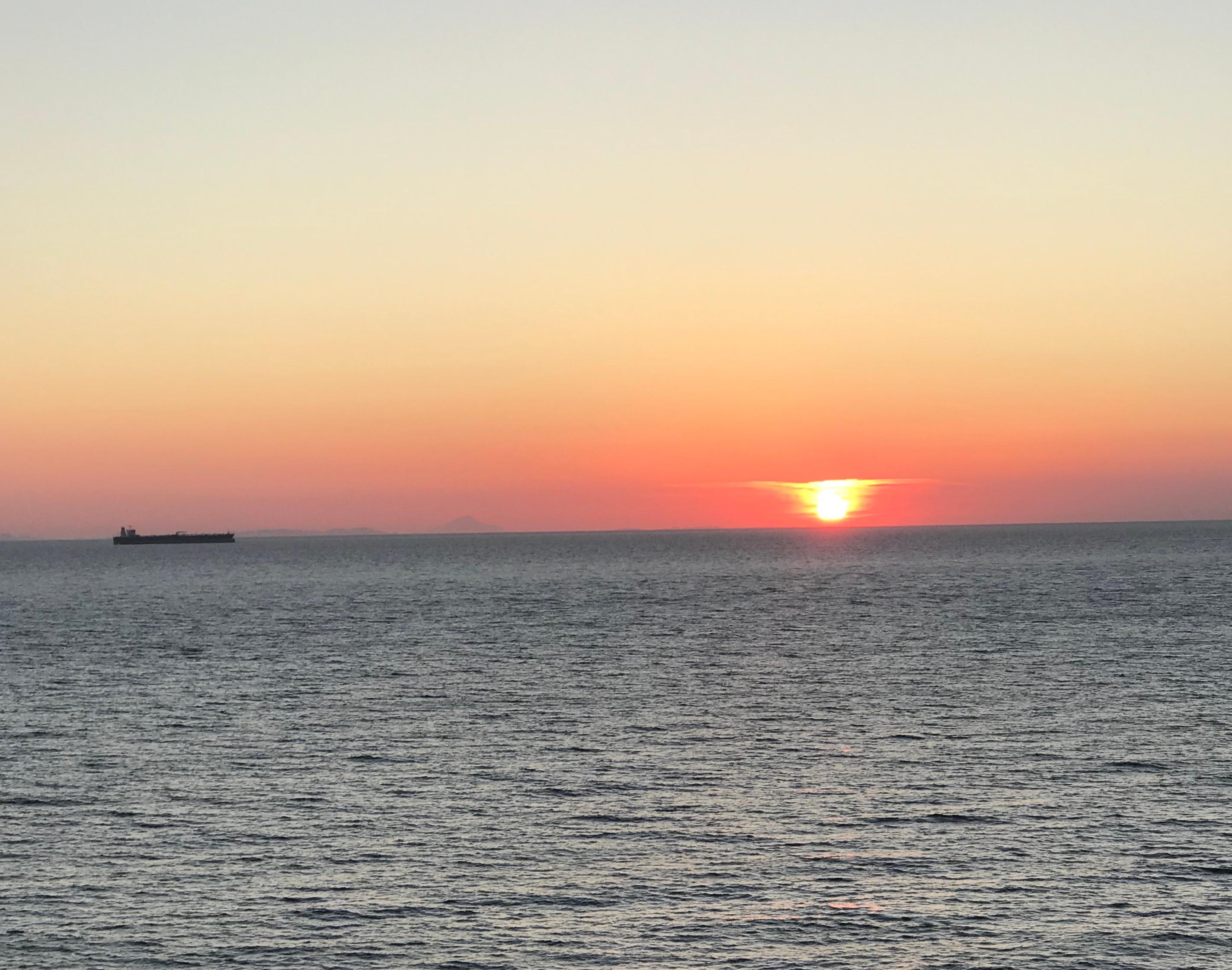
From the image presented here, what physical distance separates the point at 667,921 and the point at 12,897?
53.9 feet

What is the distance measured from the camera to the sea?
95.3 feet

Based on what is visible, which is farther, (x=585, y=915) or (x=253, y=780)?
(x=253, y=780)

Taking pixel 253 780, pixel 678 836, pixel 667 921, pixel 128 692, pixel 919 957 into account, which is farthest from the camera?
pixel 128 692

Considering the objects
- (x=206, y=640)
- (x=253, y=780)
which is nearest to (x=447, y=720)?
(x=253, y=780)

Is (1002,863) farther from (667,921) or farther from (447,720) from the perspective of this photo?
(447,720)

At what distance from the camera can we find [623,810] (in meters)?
40.1

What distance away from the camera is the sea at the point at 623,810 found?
29062 millimetres

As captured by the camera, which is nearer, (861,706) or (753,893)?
(753,893)

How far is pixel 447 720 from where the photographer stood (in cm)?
5869

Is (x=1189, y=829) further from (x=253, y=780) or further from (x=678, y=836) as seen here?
(x=253, y=780)

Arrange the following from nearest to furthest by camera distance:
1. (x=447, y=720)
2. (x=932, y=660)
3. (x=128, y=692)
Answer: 1. (x=447, y=720)
2. (x=128, y=692)
3. (x=932, y=660)

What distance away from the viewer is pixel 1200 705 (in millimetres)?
59688

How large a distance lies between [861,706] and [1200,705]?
1553 centimetres

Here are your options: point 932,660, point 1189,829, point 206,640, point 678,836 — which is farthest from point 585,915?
point 206,640
